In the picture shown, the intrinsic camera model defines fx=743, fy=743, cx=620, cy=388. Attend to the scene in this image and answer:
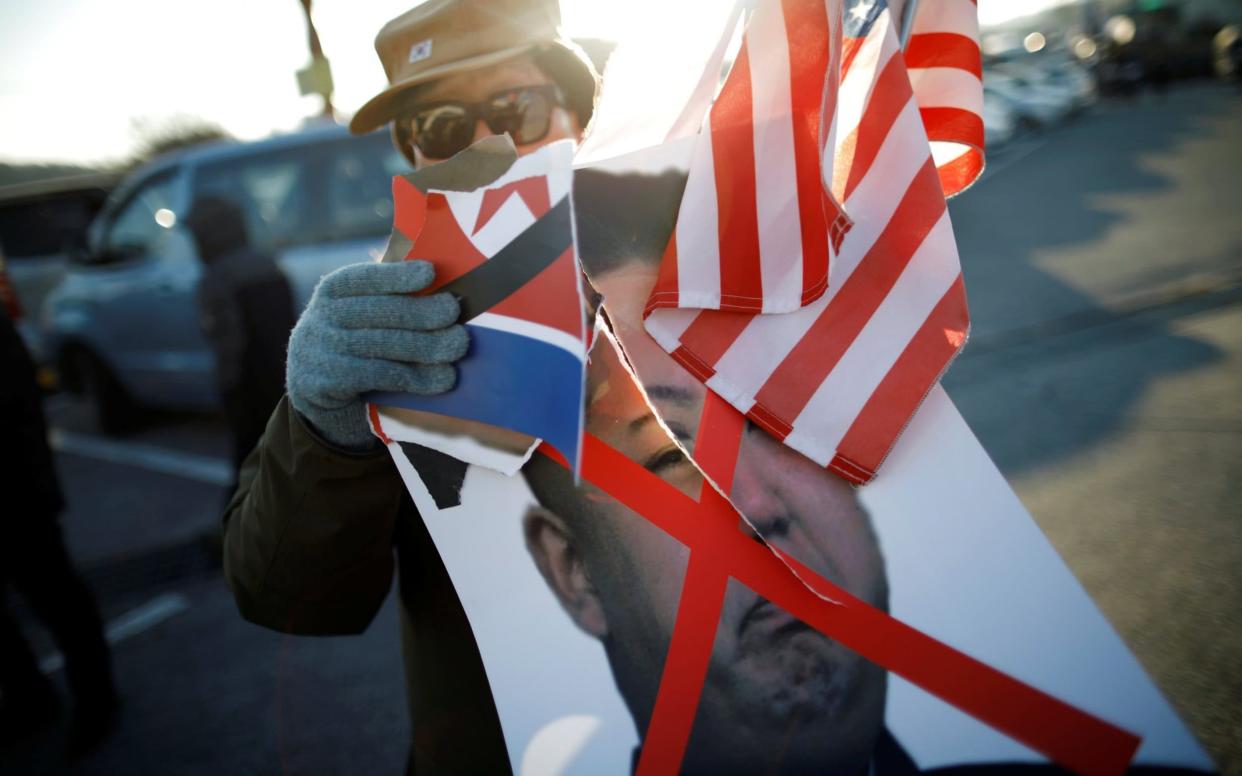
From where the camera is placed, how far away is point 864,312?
0.98 metres

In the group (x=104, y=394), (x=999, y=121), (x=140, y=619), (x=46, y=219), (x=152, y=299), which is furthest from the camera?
(x=999, y=121)

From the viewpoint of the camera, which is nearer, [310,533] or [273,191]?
[310,533]

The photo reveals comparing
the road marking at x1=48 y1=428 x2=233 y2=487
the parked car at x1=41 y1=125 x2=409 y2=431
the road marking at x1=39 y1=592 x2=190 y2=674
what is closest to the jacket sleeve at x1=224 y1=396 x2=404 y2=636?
the road marking at x1=39 y1=592 x2=190 y2=674

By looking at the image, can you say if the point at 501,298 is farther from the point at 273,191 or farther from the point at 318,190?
the point at 273,191

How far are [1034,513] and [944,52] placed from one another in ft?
8.76

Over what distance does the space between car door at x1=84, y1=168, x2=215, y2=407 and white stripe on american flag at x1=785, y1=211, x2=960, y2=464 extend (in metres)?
5.41

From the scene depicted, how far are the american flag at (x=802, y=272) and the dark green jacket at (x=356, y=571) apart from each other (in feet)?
1.56

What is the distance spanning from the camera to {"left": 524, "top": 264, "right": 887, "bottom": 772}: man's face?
0.89 metres

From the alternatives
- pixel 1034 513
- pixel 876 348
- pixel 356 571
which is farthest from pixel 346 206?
pixel 876 348

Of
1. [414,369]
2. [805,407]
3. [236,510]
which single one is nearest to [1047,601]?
[805,407]

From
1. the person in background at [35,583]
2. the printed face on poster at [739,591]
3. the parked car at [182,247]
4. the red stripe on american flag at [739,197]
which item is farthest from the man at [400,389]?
the parked car at [182,247]

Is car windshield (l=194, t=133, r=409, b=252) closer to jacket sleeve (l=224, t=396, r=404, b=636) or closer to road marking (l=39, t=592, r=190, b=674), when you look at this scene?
road marking (l=39, t=592, r=190, b=674)

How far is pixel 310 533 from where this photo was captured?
1041 mm

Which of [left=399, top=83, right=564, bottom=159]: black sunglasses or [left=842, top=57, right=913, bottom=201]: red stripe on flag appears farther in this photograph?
[left=399, top=83, right=564, bottom=159]: black sunglasses
